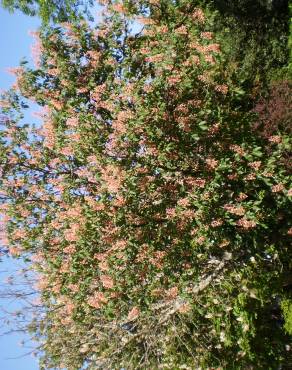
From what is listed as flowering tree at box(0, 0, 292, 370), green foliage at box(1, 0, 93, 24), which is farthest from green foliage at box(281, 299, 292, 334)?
green foliage at box(1, 0, 93, 24)

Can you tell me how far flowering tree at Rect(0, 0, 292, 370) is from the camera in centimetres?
627

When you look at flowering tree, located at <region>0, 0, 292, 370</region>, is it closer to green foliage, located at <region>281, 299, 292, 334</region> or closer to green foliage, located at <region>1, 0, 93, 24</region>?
Answer: green foliage, located at <region>281, 299, 292, 334</region>

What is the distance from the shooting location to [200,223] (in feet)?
20.9

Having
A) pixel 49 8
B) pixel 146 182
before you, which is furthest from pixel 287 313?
pixel 49 8

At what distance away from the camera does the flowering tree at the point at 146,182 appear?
247 inches

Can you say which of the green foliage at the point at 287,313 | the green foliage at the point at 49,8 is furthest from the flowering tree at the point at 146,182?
the green foliage at the point at 49,8

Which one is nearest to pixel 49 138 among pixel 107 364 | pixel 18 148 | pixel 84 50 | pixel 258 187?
pixel 18 148

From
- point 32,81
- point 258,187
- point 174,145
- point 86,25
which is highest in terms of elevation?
point 86,25

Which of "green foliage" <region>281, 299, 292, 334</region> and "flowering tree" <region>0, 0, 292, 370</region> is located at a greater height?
"flowering tree" <region>0, 0, 292, 370</region>

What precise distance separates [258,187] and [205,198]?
5.88 ft

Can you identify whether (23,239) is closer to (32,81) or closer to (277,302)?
(32,81)

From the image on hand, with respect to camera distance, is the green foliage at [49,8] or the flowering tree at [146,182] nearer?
the flowering tree at [146,182]

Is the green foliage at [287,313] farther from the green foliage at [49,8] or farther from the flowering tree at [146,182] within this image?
the green foliage at [49,8]

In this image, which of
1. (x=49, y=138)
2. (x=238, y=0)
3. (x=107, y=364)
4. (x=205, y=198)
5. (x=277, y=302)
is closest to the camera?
(x=205, y=198)
